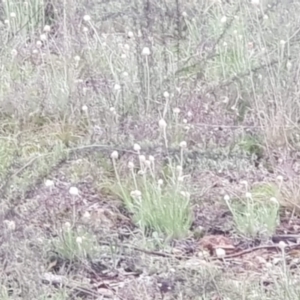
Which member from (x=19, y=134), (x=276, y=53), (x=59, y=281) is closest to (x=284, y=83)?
(x=276, y=53)

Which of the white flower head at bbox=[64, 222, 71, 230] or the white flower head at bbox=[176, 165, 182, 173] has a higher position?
the white flower head at bbox=[176, 165, 182, 173]

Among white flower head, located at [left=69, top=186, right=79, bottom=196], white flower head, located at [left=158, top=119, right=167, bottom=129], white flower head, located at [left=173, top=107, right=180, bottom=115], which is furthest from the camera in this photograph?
white flower head, located at [left=173, top=107, right=180, bottom=115]

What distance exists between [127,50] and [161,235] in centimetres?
138

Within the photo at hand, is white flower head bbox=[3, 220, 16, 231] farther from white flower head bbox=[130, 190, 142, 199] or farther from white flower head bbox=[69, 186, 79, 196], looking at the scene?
white flower head bbox=[130, 190, 142, 199]

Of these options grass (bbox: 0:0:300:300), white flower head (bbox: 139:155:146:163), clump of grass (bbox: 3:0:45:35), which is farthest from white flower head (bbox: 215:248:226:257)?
clump of grass (bbox: 3:0:45:35)

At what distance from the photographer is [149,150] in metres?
3.39

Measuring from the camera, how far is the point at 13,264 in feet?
8.94

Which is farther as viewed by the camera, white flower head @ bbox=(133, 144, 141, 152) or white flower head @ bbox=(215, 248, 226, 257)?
white flower head @ bbox=(133, 144, 141, 152)

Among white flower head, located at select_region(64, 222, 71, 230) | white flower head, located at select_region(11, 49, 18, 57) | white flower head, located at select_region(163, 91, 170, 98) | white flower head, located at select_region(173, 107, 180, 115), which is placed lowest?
white flower head, located at select_region(64, 222, 71, 230)

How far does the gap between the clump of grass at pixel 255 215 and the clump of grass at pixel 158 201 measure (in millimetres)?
180

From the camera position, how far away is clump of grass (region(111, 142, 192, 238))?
3008 mm

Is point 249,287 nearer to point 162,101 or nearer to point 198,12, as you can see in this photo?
point 162,101

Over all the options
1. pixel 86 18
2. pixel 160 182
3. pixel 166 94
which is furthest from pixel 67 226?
pixel 86 18

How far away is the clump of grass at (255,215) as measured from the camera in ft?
9.85
